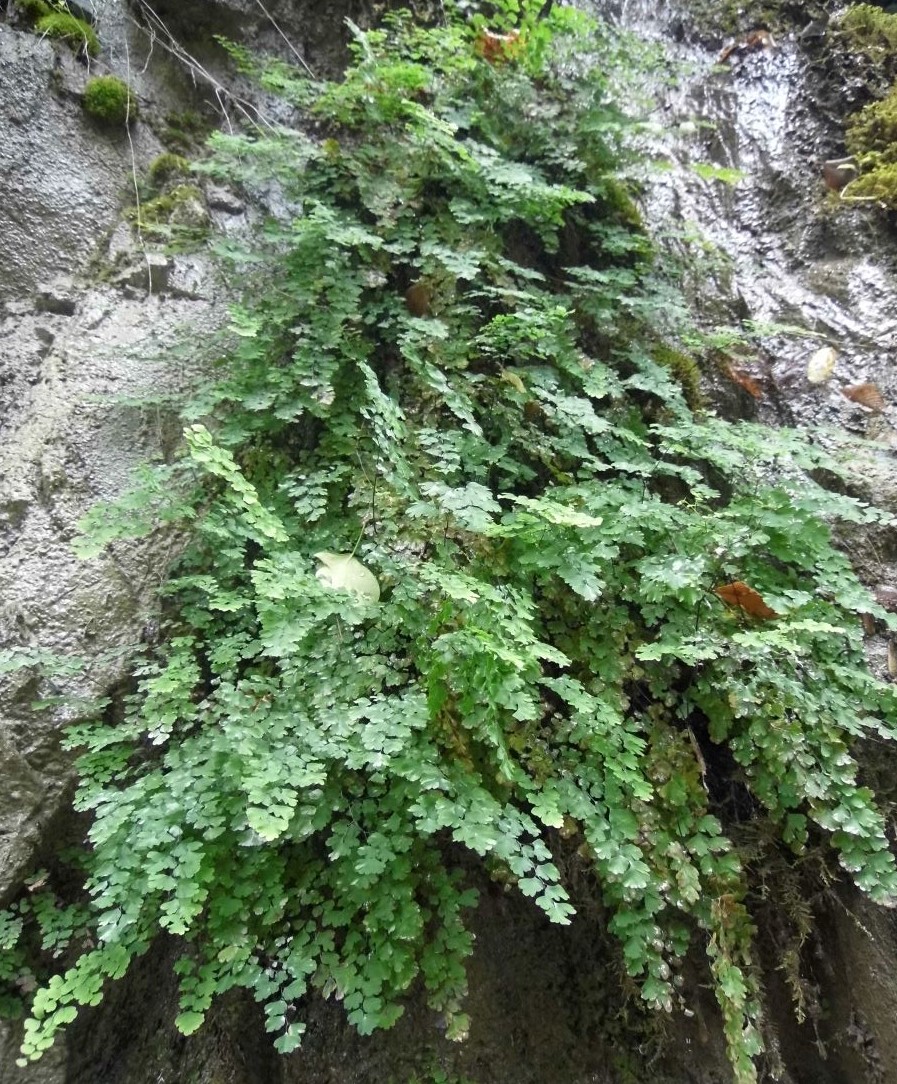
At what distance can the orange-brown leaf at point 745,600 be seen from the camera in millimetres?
2510

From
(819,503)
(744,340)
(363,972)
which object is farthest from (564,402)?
(363,972)

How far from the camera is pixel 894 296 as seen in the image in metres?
3.72

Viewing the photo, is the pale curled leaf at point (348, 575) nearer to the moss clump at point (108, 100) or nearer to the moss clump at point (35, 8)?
the moss clump at point (108, 100)

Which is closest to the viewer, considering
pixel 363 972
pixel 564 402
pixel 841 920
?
pixel 363 972

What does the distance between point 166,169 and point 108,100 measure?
1.41 ft

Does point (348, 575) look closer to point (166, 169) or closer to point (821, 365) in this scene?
point (821, 365)

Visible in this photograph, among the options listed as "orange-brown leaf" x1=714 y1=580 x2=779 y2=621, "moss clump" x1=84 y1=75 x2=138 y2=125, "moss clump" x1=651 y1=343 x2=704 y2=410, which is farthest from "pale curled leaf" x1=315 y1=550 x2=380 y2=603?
"moss clump" x1=84 y1=75 x2=138 y2=125

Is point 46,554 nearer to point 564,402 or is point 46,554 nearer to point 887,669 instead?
point 564,402

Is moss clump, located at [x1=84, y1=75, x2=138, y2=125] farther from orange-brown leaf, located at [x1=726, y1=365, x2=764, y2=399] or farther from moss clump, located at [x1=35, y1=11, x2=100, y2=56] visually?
orange-brown leaf, located at [x1=726, y1=365, x2=764, y2=399]

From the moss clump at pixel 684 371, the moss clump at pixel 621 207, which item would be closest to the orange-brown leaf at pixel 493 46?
the moss clump at pixel 621 207

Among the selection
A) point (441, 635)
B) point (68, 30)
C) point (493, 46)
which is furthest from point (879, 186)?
point (68, 30)

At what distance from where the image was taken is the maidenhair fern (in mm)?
2020

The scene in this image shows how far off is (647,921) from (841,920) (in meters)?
0.93

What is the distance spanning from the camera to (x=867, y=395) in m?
3.45
